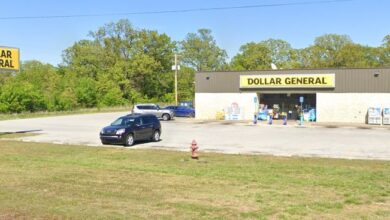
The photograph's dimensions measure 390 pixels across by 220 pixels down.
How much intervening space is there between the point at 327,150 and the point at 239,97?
84.1 ft

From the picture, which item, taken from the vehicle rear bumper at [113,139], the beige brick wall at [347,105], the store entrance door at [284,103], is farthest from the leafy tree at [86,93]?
the vehicle rear bumper at [113,139]

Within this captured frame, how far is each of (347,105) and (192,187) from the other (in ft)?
111

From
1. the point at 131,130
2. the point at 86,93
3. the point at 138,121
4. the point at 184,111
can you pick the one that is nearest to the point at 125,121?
the point at 138,121

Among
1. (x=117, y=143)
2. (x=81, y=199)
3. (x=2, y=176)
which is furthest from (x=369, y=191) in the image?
(x=117, y=143)

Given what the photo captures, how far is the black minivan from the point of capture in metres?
24.7

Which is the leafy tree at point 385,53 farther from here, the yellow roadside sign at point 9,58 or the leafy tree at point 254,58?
the yellow roadside sign at point 9,58

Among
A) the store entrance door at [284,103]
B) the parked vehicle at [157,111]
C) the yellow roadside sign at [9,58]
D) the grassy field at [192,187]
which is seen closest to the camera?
the grassy field at [192,187]

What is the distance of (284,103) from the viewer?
48656 millimetres

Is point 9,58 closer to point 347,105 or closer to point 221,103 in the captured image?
point 221,103

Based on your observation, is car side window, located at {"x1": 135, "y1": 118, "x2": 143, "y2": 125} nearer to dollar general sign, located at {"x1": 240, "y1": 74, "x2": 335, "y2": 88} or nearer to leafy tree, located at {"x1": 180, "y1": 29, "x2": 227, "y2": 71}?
dollar general sign, located at {"x1": 240, "y1": 74, "x2": 335, "y2": 88}

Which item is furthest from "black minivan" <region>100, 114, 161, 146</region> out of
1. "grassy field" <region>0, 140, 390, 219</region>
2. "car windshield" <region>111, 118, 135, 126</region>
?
"grassy field" <region>0, 140, 390, 219</region>

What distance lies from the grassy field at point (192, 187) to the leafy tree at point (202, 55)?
96181 millimetres

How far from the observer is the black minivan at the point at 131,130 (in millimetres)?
24716

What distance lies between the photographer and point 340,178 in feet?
44.4
